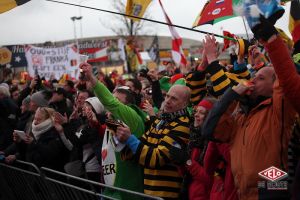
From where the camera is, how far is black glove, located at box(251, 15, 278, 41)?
2.56 metres

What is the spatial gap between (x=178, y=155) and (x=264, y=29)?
4.29ft

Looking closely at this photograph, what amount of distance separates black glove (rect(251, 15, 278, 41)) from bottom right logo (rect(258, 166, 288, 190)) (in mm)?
828

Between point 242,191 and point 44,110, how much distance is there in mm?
3347

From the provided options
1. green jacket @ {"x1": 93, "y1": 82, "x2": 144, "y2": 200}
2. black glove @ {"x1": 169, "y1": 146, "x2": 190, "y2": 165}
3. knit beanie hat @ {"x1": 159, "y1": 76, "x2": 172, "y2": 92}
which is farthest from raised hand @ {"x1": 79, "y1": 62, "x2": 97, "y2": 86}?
knit beanie hat @ {"x1": 159, "y1": 76, "x2": 172, "y2": 92}

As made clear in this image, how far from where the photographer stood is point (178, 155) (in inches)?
134

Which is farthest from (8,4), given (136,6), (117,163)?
(117,163)

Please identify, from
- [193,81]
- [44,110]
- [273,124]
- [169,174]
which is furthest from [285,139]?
[44,110]

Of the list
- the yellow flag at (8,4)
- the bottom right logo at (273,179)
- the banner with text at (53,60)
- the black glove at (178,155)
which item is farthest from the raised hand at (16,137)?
the banner with text at (53,60)

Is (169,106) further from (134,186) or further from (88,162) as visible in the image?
(88,162)

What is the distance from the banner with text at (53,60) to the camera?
13320 millimetres

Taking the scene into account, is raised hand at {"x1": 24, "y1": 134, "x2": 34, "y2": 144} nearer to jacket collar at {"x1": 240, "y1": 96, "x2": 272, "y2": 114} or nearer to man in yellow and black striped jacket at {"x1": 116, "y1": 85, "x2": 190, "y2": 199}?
man in yellow and black striped jacket at {"x1": 116, "y1": 85, "x2": 190, "y2": 199}

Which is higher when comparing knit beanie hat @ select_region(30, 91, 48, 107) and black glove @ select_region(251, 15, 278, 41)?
black glove @ select_region(251, 15, 278, 41)

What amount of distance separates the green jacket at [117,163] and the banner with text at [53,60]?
9.45 meters

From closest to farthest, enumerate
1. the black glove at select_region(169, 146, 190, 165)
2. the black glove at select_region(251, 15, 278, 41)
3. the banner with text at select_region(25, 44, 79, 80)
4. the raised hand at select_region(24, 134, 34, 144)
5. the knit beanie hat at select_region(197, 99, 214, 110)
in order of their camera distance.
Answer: the black glove at select_region(251, 15, 278, 41) → the black glove at select_region(169, 146, 190, 165) → the knit beanie hat at select_region(197, 99, 214, 110) → the raised hand at select_region(24, 134, 34, 144) → the banner with text at select_region(25, 44, 79, 80)
